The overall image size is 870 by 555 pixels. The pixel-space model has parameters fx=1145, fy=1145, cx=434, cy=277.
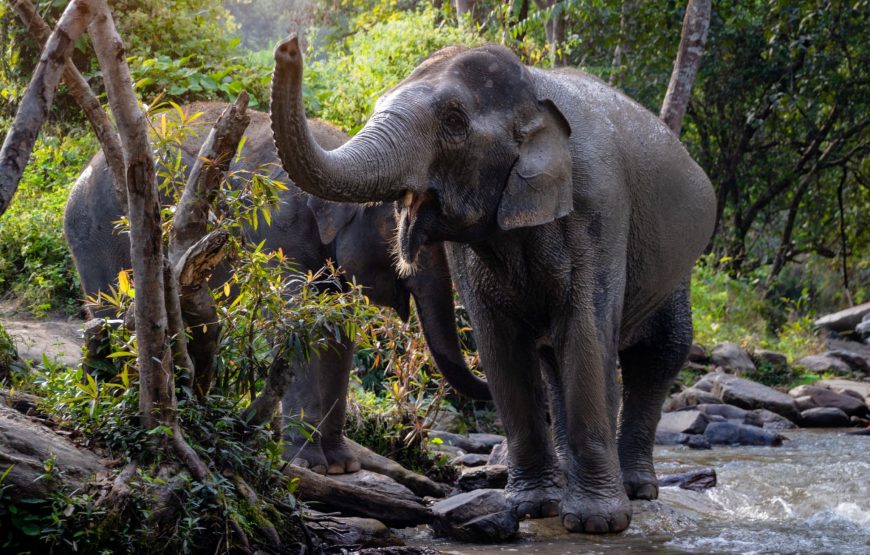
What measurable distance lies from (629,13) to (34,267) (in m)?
13.5

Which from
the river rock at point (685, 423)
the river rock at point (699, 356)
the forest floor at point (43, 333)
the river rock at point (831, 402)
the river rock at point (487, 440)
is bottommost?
the river rock at point (831, 402)

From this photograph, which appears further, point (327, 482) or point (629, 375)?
point (629, 375)

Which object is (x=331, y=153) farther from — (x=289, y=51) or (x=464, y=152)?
(x=464, y=152)

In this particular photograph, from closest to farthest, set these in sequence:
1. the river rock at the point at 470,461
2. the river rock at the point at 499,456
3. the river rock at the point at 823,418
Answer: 1. the river rock at the point at 499,456
2. the river rock at the point at 470,461
3. the river rock at the point at 823,418

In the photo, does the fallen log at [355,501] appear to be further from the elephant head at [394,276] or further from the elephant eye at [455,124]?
the elephant eye at [455,124]

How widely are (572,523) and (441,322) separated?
155 centimetres

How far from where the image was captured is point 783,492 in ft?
25.0

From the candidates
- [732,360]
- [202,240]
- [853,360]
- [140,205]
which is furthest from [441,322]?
[853,360]

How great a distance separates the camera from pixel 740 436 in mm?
11391

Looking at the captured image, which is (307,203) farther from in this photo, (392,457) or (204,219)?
(204,219)

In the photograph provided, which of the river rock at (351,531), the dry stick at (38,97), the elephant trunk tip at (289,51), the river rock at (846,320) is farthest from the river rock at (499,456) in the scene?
the river rock at (846,320)

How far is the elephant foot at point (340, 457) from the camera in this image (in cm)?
706

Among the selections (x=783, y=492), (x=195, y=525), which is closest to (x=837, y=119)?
(x=783, y=492)

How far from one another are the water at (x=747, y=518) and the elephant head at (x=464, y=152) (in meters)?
1.60
